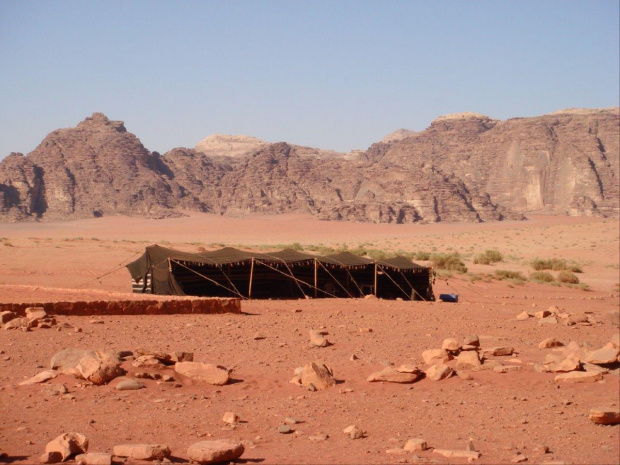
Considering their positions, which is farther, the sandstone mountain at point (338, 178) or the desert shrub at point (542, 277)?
the sandstone mountain at point (338, 178)

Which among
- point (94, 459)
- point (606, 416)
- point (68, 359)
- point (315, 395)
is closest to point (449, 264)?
point (315, 395)

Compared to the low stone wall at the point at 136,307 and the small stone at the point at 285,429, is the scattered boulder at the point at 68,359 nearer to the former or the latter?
the small stone at the point at 285,429

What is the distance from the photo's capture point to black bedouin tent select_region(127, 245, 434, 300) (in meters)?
20.8

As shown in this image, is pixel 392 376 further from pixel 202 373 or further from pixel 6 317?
pixel 6 317

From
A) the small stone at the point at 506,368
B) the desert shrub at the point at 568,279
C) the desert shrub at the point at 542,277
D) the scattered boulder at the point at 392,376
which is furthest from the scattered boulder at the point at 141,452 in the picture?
the desert shrub at the point at 568,279

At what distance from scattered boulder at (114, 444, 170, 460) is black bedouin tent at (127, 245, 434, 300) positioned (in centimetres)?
1385

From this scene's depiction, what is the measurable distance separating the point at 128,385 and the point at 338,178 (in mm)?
128166

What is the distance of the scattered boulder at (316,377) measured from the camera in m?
9.85

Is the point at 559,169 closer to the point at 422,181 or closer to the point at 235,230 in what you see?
Result: the point at 422,181

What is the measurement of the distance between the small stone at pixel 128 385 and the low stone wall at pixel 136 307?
544cm

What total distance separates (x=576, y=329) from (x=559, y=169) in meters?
145

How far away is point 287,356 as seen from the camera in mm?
11930

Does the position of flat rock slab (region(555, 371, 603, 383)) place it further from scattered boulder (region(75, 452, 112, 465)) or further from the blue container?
the blue container

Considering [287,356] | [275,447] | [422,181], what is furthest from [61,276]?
[422,181]
